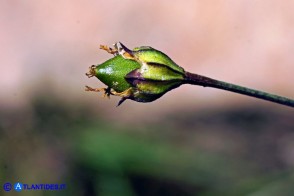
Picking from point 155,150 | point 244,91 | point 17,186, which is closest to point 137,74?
point 244,91

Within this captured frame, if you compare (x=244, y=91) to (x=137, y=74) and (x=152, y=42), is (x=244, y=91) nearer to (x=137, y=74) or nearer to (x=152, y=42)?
(x=137, y=74)

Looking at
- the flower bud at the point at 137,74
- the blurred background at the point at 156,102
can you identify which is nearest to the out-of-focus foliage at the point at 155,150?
the blurred background at the point at 156,102

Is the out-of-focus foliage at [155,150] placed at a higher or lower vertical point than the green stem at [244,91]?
lower

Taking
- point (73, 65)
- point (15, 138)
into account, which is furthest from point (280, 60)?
point (15, 138)

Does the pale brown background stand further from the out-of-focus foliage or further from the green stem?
the green stem

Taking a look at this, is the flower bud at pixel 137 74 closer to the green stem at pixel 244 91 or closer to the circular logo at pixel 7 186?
the green stem at pixel 244 91

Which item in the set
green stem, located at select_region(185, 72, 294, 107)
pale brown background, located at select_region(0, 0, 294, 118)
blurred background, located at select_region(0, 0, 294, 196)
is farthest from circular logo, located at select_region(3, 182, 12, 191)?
green stem, located at select_region(185, 72, 294, 107)

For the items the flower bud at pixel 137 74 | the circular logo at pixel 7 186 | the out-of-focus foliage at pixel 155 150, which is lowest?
the circular logo at pixel 7 186
